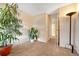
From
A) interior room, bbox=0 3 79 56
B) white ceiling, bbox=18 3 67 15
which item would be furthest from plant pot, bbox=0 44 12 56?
white ceiling, bbox=18 3 67 15

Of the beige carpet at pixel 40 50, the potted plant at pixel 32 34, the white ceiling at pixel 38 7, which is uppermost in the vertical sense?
the white ceiling at pixel 38 7

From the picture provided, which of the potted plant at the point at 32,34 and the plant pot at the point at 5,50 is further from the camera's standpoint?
the potted plant at the point at 32,34

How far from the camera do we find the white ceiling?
2.18 m

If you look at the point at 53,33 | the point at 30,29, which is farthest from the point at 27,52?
the point at 53,33

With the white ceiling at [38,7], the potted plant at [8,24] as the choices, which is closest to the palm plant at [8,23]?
the potted plant at [8,24]

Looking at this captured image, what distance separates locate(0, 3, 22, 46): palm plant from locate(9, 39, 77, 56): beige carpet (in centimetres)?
23

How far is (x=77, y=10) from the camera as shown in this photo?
210cm

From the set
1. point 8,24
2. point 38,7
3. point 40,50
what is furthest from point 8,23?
point 40,50

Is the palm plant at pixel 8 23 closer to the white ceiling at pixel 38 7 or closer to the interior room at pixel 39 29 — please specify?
the interior room at pixel 39 29

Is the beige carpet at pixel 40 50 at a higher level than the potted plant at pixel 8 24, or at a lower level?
lower

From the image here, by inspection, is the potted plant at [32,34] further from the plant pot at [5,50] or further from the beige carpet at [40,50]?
the plant pot at [5,50]

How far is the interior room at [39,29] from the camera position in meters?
2.15

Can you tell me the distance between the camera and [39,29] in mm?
2221

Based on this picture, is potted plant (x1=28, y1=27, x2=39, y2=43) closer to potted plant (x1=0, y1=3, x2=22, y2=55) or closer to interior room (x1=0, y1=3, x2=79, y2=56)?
interior room (x1=0, y1=3, x2=79, y2=56)
